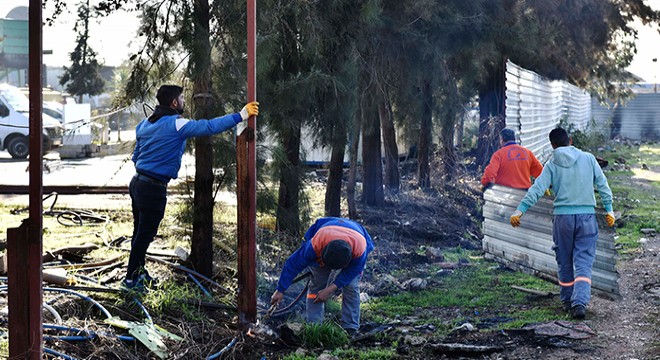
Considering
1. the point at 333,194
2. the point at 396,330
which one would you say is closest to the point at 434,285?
the point at 396,330

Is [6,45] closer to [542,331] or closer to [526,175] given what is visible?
[542,331]

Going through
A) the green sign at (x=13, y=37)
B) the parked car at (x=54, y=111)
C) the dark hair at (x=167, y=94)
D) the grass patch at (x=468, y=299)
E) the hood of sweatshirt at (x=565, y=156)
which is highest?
the parked car at (x=54, y=111)

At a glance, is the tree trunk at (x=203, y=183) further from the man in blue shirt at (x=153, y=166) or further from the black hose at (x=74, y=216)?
the black hose at (x=74, y=216)

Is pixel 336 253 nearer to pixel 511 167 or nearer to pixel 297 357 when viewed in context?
pixel 297 357

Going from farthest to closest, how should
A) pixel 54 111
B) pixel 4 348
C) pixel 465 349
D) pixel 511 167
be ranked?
pixel 54 111 < pixel 511 167 < pixel 465 349 < pixel 4 348

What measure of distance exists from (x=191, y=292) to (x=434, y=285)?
3.00m

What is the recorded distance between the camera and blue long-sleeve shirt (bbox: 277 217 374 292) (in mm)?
6523

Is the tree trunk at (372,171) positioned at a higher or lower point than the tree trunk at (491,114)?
lower

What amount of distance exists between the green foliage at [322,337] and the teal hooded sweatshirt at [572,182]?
8.47ft

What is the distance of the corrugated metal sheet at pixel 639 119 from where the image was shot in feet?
143

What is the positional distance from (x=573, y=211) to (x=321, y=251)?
8.42ft

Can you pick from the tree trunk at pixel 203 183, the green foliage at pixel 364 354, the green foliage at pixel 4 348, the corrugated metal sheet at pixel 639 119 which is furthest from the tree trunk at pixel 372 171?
the corrugated metal sheet at pixel 639 119

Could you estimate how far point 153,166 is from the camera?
23.8ft

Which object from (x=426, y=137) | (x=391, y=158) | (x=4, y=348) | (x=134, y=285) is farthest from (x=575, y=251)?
(x=391, y=158)
